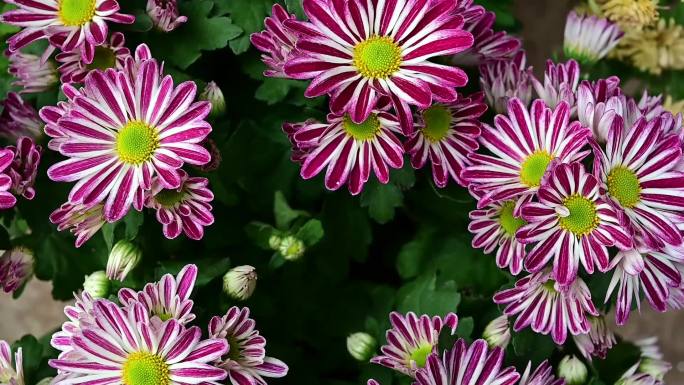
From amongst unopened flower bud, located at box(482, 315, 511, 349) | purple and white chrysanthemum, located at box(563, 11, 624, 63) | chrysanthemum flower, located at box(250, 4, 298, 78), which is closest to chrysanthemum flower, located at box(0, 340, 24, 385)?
chrysanthemum flower, located at box(250, 4, 298, 78)

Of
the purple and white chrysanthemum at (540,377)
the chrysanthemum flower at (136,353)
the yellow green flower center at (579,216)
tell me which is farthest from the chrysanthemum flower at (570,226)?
the chrysanthemum flower at (136,353)

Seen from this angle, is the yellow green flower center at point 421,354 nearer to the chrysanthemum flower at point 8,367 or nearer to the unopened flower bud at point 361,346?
the unopened flower bud at point 361,346

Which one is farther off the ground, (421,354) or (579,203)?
(579,203)

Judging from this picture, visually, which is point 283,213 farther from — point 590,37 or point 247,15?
point 590,37

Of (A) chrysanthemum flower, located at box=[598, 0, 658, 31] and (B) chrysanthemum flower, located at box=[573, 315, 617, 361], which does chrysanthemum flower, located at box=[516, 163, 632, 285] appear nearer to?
(B) chrysanthemum flower, located at box=[573, 315, 617, 361]

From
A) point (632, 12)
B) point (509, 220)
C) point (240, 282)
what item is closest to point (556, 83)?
point (509, 220)

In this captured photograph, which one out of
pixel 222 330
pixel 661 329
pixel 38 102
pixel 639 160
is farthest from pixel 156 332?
pixel 661 329

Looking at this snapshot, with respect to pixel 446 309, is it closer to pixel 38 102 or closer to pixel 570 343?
pixel 570 343
